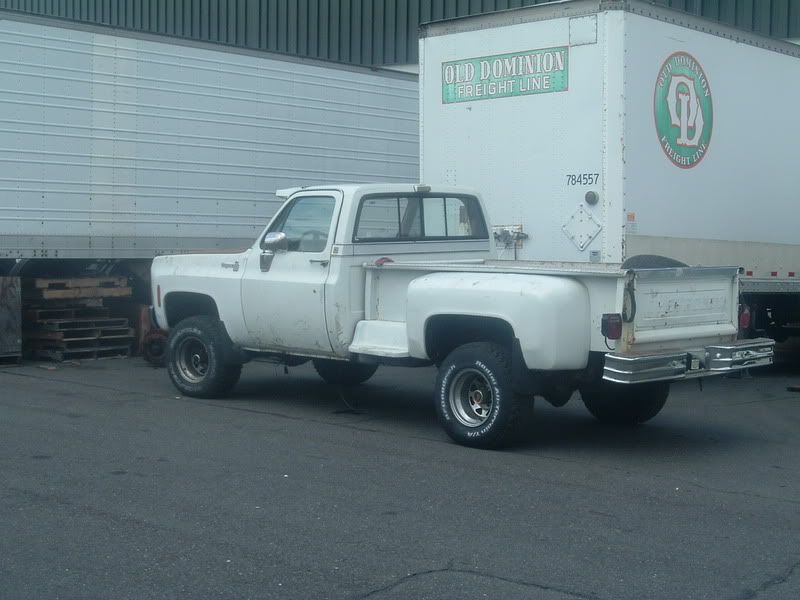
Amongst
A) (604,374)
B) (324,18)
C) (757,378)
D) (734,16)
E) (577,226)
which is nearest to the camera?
(604,374)

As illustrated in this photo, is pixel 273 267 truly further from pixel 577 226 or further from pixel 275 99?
pixel 275 99

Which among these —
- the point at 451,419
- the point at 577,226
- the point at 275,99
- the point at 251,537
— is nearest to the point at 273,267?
the point at 451,419

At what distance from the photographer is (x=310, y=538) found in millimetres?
5992

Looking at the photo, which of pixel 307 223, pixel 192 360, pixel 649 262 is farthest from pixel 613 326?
pixel 192 360

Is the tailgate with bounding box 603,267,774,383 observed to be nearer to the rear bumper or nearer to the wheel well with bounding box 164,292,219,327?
the rear bumper

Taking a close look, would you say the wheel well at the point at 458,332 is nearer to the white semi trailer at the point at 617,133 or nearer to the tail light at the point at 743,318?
the white semi trailer at the point at 617,133

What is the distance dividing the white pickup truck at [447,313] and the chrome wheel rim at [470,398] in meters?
0.01

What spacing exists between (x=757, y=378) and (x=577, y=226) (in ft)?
13.6

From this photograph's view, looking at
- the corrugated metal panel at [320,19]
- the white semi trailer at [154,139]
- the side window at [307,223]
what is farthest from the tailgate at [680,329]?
the corrugated metal panel at [320,19]

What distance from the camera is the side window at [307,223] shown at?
31.8 ft

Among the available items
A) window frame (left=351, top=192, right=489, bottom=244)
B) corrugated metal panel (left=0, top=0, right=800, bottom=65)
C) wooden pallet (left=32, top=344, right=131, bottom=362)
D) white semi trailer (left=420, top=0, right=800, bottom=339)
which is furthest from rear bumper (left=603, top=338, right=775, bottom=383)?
corrugated metal panel (left=0, top=0, right=800, bottom=65)

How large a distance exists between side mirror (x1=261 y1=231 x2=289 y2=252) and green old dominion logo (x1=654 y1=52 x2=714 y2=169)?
4029 mm

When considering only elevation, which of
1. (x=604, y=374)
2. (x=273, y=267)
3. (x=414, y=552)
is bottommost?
(x=414, y=552)

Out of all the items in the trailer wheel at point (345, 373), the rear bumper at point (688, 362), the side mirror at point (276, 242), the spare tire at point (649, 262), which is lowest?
the trailer wheel at point (345, 373)
